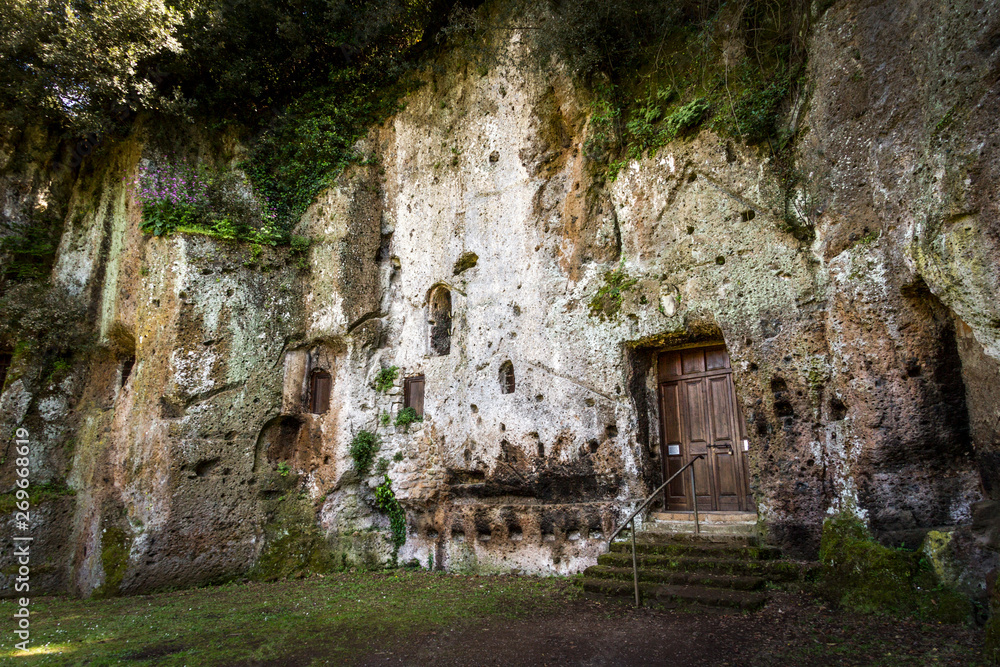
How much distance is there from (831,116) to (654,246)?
2740 millimetres

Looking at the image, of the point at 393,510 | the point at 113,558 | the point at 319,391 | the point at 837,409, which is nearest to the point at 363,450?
the point at 393,510

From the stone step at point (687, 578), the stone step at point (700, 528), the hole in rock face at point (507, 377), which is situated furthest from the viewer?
the hole in rock face at point (507, 377)

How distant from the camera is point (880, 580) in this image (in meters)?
5.86

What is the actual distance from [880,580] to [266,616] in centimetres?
716

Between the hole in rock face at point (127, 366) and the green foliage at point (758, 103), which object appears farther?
the hole in rock face at point (127, 366)

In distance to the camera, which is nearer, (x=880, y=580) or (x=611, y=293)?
(x=880, y=580)

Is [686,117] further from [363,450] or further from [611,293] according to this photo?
[363,450]

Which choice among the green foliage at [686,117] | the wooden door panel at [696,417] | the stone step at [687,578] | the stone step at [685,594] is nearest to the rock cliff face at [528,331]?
the green foliage at [686,117]

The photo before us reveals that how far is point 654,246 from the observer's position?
8.76 metres

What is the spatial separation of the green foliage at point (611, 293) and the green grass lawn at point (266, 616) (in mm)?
4025

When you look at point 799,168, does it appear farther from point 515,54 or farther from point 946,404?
point 515,54

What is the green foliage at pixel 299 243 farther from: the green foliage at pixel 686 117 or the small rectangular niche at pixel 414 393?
the green foliage at pixel 686 117

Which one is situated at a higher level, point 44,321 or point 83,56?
point 83,56

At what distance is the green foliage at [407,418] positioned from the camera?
35.9 ft
